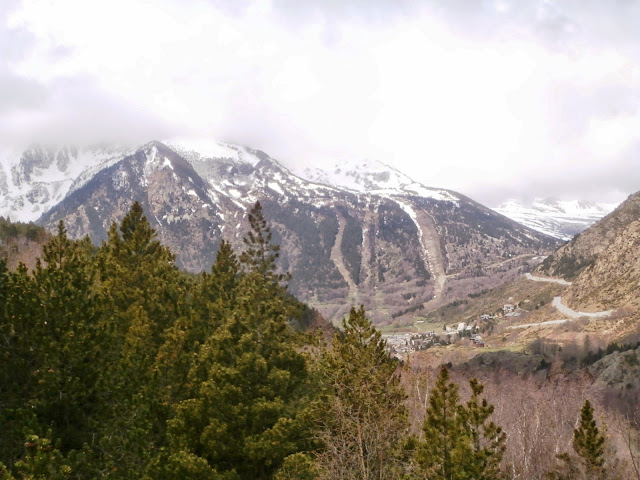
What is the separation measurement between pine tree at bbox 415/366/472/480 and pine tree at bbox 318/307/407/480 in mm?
1009

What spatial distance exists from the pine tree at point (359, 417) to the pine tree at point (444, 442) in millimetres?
1009

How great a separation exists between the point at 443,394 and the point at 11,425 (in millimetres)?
14423

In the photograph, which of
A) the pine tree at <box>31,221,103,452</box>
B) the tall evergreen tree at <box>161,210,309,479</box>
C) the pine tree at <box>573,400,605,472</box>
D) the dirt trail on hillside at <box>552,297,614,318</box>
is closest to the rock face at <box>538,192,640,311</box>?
the dirt trail on hillside at <box>552,297,614,318</box>

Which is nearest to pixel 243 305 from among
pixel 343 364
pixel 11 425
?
pixel 343 364

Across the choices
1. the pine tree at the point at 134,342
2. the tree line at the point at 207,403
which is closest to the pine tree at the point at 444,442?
the tree line at the point at 207,403

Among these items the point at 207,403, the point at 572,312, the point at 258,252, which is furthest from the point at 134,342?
the point at 572,312

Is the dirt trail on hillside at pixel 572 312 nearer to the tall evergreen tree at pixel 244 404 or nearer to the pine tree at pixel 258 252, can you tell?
the pine tree at pixel 258 252

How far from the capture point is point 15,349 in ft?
44.9

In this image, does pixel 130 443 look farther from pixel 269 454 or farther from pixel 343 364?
pixel 343 364

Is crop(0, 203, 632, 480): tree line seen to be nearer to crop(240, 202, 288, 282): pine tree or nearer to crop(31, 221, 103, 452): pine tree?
crop(31, 221, 103, 452): pine tree

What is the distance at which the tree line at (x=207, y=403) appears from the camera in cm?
1291

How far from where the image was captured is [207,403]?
17.2 metres

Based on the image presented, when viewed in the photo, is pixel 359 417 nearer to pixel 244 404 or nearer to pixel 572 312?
pixel 244 404

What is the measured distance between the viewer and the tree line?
42.4ft
